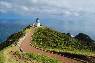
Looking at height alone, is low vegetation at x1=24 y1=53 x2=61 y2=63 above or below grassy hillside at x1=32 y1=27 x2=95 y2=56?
above

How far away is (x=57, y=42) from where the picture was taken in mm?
92625

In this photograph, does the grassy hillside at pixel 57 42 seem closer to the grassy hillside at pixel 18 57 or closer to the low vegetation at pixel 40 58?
the low vegetation at pixel 40 58

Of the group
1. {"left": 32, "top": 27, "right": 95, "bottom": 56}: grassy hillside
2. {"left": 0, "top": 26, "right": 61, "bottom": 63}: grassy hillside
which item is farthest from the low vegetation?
{"left": 32, "top": 27, "right": 95, "bottom": 56}: grassy hillside

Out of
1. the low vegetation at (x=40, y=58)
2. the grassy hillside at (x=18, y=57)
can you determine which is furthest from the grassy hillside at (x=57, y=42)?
the grassy hillside at (x=18, y=57)

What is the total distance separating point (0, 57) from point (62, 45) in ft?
120

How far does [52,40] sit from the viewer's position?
9350 centimetres

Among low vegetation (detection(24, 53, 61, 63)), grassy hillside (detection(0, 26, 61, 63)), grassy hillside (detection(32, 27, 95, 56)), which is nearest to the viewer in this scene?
grassy hillside (detection(0, 26, 61, 63))

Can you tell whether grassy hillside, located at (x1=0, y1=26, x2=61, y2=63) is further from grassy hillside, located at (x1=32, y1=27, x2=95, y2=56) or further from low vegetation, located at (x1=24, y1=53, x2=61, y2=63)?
grassy hillside, located at (x1=32, y1=27, x2=95, y2=56)

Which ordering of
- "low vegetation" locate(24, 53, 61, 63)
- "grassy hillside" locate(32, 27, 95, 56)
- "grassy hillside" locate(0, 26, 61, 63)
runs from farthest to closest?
"grassy hillside" locate(32, 27, 95, 56), "low vegetation" locate(24, 53, 61, 63), "grassy hillside" locate(0, 26, 61, 63)

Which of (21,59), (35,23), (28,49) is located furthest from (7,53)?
(35,23)

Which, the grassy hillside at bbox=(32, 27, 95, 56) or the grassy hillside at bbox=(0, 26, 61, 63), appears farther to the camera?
the grassy hillside at bbox=(32, 27, 95, 56)

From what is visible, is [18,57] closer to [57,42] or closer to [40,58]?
[40,58]

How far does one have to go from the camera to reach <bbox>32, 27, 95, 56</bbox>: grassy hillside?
8825 cm

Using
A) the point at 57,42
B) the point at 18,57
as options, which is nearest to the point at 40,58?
the point at 18,57
